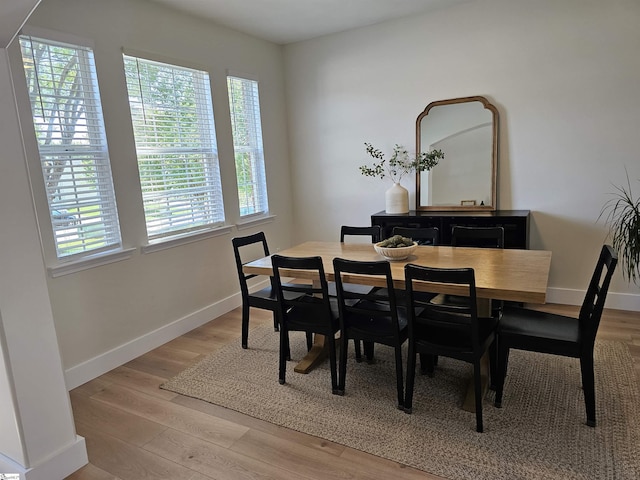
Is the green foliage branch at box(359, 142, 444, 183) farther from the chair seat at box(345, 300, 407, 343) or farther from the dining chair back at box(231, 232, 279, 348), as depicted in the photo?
the chair seat at box(345, 300, 407, 343)

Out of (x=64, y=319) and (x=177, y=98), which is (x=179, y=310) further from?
(x=177, y=98)

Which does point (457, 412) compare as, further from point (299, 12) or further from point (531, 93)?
point (299, 12)

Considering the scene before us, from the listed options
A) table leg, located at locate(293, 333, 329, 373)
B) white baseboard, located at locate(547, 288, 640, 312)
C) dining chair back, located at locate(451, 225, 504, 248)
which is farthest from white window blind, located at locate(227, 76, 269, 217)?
white baseboard, located at locate(547, 288, 640, 312)

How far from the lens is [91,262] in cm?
290

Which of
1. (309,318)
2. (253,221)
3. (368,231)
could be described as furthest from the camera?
(253,221)

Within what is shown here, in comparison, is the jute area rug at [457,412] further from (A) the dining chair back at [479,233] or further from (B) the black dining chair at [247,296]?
(A) the dining chair back at [479,233]

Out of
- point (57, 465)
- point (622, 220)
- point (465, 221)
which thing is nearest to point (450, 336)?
point (465, 221)

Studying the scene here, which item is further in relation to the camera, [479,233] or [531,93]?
[531,93]

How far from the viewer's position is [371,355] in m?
2.93

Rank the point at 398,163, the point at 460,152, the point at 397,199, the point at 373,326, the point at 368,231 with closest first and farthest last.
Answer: the point at 373,326 → the point at 368,231 → the point at 460,152 → the point at 397,199 → the point at 398,163

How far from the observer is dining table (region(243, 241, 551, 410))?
2109mm

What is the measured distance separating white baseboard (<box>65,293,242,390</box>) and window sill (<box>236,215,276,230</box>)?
699 millimetres

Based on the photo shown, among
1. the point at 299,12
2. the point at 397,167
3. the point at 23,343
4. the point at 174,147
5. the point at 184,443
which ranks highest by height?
the point at 299,12

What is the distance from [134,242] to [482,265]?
98.7 inches
